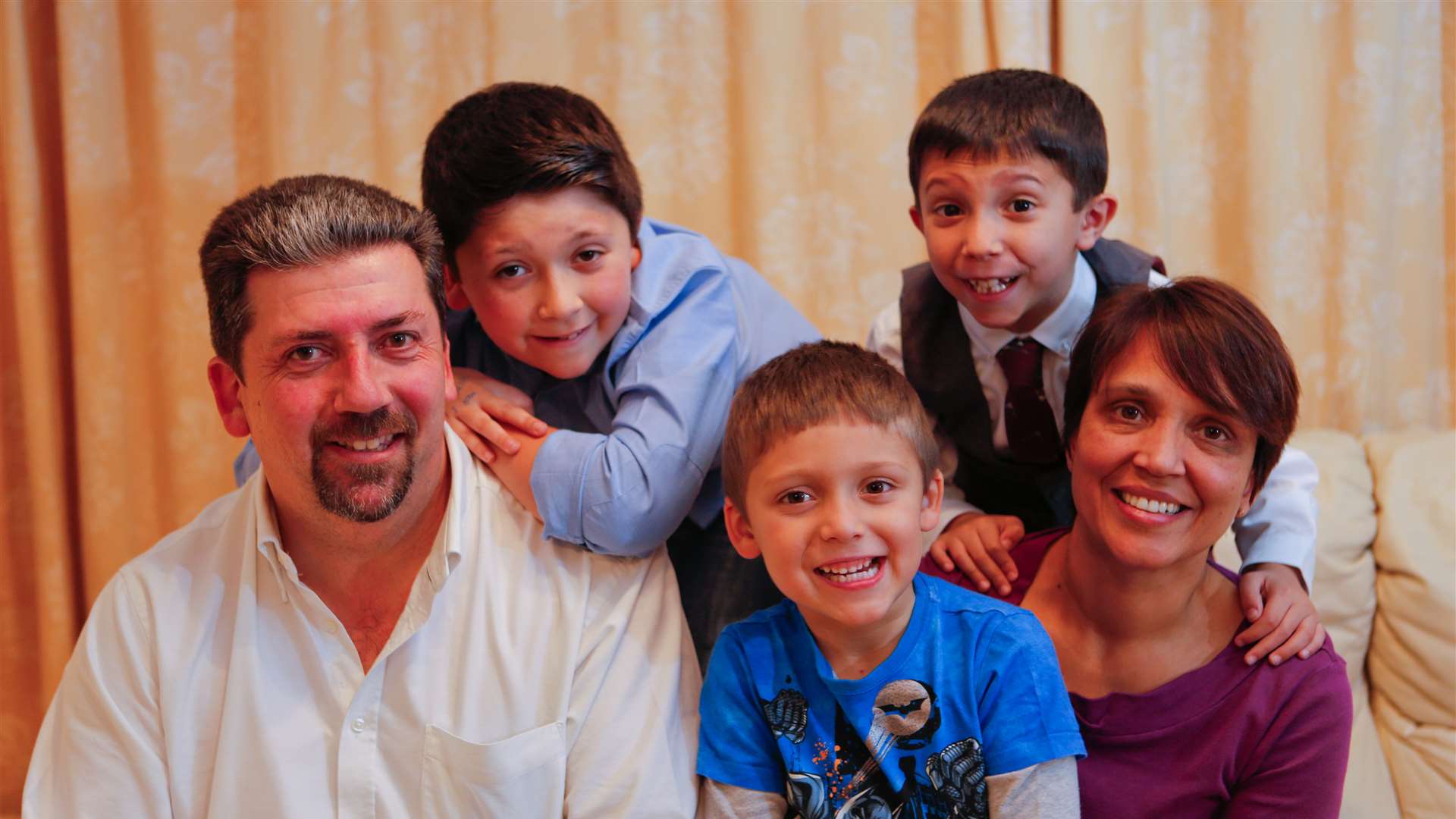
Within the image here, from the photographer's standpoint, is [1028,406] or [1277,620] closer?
[1277,620]

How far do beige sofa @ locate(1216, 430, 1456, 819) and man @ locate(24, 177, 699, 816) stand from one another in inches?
53.0

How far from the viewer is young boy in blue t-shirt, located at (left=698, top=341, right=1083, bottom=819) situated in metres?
1.48

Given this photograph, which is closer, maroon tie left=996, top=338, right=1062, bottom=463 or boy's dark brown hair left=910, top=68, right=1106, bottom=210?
boy's dark brown hair left=910, top=68, right=1106, bottom=210

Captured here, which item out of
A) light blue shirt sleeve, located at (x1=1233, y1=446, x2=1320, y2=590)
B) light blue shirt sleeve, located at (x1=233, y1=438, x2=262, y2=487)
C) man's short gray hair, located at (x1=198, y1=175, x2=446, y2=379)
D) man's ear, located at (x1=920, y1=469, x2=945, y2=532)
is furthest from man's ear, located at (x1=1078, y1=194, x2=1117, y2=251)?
light blue shirt sleeve, located at (x1=233, y1=438, x2=262, y2=487)

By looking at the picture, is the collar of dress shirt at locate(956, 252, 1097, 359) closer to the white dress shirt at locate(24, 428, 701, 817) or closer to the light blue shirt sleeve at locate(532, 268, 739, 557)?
the light blue shirt sleeve at locate(532, 268, 739, 557)

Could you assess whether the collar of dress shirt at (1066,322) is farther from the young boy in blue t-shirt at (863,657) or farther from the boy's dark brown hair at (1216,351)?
the young boy in blue t-shirt at (863,657)

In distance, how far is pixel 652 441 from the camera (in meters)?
1.66

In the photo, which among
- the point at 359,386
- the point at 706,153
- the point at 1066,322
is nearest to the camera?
the point at 359,386

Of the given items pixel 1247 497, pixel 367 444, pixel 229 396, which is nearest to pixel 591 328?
pixel 367 444

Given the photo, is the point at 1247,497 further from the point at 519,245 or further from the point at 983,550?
the point at 519,245

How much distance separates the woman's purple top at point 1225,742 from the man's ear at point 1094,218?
0.74 meters

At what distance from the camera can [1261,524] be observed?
71.4 inches

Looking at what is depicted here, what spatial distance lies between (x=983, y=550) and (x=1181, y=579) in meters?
0.31

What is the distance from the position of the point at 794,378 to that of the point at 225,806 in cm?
100
